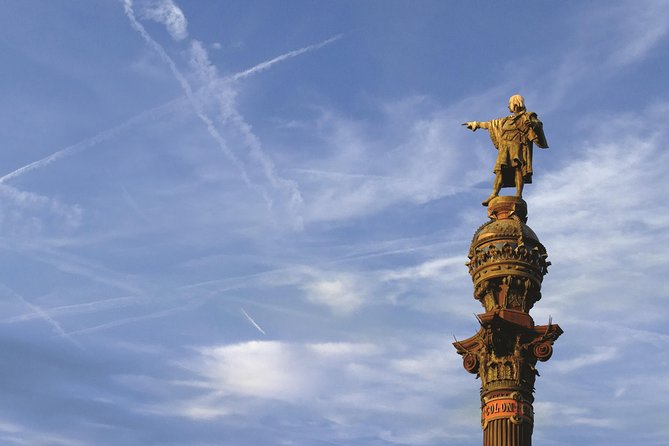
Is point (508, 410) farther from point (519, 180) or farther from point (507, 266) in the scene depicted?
point (519, 180)

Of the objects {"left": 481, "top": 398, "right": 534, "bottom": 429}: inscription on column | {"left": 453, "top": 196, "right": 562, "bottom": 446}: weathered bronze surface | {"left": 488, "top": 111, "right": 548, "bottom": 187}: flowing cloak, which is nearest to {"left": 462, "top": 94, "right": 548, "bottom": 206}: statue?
{"left": 488, "top": 111, "right": 548, "bottom": 187}: flowing cloak

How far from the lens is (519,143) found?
30.8 meters

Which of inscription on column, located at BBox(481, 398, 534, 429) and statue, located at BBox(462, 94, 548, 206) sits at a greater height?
statue, located at BBox(462, 94, 548, 206)

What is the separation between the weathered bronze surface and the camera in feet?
87.8

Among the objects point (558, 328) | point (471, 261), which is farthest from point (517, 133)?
point (558, 328)

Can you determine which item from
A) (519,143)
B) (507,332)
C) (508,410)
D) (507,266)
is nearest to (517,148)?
(519,143)

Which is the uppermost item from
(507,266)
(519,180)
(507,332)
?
(519,180)

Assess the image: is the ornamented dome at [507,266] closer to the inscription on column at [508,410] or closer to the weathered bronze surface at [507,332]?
the weathered bronze surface at [507,332]

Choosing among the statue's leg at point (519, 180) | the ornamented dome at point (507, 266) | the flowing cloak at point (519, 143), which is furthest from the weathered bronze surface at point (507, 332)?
the flowing cloak at point (519, 143)

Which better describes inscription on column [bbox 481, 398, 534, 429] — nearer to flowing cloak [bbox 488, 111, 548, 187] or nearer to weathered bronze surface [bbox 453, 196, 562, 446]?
weathered bronze surface [bbox 453, 196, 562, 446]

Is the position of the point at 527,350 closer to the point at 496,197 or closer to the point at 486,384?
the point at 486,384

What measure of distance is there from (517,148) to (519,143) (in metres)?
0.20

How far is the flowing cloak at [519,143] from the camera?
100 ft

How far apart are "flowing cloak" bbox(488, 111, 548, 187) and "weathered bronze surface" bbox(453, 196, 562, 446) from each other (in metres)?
1.78
